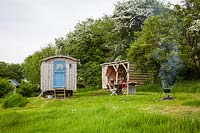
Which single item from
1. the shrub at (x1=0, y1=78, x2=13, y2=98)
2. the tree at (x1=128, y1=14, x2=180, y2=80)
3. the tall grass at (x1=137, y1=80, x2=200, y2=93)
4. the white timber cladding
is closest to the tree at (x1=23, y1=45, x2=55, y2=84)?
the shrub at (x1=0, y1=78, x2=13, y2=98)

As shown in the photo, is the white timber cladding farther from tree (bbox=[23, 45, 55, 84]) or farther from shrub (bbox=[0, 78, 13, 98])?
tree (bbox=[23, 45, 55, 84])

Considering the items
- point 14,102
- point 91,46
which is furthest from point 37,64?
point 14,102

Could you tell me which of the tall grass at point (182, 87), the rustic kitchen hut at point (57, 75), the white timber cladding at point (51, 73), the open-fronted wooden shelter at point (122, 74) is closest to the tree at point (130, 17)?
the open-fronted wooden shelter at point (122, 74)

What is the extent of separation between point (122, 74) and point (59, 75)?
8.00 m

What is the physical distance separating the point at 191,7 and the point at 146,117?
9479 millimetres

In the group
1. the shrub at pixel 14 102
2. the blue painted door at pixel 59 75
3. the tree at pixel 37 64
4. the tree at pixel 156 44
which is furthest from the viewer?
the tree at pixel 37 64

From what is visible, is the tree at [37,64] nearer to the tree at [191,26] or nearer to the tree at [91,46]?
the tree at [91,46]

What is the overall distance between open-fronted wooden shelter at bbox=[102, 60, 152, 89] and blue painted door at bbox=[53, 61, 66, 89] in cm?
621

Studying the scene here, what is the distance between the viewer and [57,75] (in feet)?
69.7

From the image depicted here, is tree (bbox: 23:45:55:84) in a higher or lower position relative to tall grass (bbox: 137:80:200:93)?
higher

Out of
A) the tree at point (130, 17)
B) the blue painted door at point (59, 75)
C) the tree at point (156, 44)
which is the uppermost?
the tree at point (130, 17)

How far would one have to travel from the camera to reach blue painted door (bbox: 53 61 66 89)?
21188 millimetres

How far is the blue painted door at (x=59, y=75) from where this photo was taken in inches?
834

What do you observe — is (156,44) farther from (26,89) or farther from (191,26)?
(26,89)
